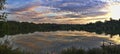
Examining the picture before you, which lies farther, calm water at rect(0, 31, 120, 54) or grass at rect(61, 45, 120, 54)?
calm water at rect(0, 31, 120, 54)

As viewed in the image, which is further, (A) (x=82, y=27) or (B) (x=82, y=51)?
(A) (x=82, y=27)

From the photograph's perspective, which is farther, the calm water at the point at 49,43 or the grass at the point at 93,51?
the calm water at the point at 49,43

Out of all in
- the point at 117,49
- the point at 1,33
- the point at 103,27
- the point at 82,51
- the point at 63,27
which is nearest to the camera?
the point at 1,33

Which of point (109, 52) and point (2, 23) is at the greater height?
point (2, 23)

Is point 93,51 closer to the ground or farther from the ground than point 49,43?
farther from the ground

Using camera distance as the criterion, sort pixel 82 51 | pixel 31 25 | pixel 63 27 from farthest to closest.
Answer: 1. pixel 63 27
2. pixel 31 25
3. pixel 82 51

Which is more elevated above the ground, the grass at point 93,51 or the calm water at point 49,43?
the grass at point 93,51

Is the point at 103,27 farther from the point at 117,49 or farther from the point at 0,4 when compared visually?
the point at 0,4

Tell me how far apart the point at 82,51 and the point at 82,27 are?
166593mm

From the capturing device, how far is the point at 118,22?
182500 millimetres

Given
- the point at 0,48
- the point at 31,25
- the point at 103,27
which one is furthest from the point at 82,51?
the point at 103,27

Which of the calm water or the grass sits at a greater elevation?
the grass

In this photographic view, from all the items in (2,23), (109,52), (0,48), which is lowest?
(109,52)

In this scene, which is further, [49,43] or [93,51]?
[49,43]
